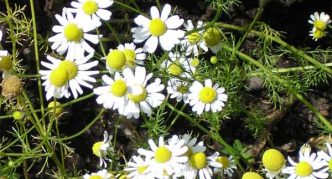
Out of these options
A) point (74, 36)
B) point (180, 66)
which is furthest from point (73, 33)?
point (180, 66)

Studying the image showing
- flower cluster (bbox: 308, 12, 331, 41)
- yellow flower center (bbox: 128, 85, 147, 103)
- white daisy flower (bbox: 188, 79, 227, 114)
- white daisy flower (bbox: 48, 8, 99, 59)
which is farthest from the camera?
flower cluster (bbox: 308, 12, 331, 41)

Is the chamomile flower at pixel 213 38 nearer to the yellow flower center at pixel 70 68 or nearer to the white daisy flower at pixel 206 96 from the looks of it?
the white daisy flower at pixel 206 96

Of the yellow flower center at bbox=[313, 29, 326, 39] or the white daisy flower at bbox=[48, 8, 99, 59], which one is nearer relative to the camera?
the white daisy flower at bbox=[48, 8, 99, 59]

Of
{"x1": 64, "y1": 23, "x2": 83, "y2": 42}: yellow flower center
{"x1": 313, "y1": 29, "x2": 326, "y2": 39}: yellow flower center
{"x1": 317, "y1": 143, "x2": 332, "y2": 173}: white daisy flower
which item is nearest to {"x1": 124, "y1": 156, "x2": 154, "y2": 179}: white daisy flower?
{"x1": 64, "y1": 23, "x2": 83, "y2": 42}: yellow flower center

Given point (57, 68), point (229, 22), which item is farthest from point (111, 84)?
point (229, 22)

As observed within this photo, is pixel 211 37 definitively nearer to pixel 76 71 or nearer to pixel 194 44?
pixel 194 44

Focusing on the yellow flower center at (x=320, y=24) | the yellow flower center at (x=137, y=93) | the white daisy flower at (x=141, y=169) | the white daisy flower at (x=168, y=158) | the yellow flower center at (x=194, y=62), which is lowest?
the white daisy flower at (x=141, y=169)

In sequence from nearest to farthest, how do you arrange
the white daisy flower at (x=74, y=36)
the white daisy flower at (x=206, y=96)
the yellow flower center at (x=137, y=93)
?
1. the yellow flower center at (x=137, y=93)
2. the white daisy flower at (x=74, y=36)
3. the white daisy flower at (x=206, y=96)

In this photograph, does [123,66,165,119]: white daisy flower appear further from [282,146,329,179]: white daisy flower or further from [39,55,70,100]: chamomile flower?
[282,146,329,179]: white daisy flower

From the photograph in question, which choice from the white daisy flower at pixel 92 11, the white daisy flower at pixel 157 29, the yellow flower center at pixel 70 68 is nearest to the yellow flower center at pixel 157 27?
the white daisy flower at pixel 157 29
